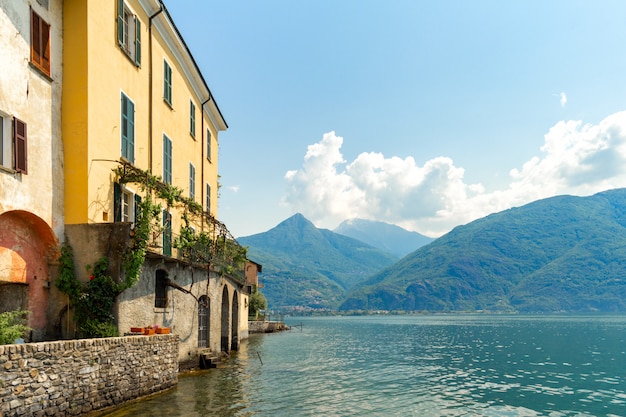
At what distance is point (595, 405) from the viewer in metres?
22.1

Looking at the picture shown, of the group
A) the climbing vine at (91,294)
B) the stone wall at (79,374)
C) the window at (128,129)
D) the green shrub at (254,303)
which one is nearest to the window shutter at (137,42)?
the window at (128,129)

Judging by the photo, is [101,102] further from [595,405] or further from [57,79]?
[595,405]

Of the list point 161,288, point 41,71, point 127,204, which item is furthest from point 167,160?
point 41,71

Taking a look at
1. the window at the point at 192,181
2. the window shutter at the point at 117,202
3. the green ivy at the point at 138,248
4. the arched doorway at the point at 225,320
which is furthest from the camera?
the arched doorway at the point at 225,320

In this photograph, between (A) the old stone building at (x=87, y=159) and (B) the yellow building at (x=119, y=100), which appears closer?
(A) the old stone building at (x=87, y=159)

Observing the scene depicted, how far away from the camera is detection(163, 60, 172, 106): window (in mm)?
24672

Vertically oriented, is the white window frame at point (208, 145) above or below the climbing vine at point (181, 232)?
above

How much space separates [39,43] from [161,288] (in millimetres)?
11080

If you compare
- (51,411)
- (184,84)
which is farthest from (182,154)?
(51,411)

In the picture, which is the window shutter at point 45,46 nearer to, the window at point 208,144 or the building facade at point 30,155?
the building facade at point 30,155

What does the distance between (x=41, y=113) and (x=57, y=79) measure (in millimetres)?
1573

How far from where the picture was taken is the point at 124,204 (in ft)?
66.1

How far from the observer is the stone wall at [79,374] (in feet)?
38.5

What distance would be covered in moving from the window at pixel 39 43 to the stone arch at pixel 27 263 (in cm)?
497
